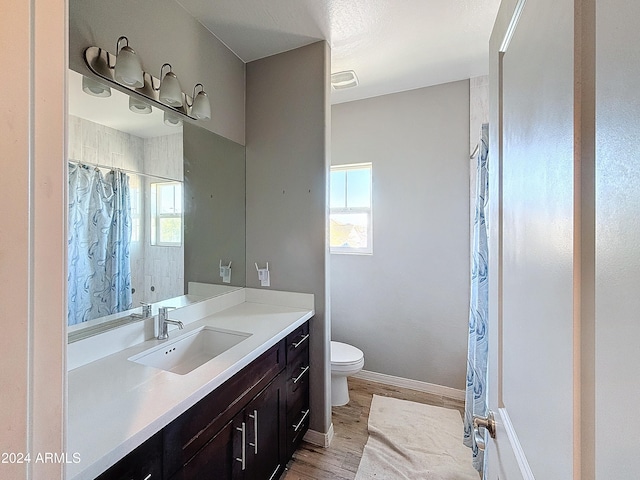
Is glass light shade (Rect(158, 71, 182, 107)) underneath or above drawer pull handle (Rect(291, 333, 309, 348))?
above

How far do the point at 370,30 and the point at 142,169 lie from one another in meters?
1.60

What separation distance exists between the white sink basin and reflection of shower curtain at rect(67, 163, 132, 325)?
27 centimetres

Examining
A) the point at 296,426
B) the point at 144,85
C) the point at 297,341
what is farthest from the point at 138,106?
the point at 296,426

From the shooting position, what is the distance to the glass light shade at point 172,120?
157 cm

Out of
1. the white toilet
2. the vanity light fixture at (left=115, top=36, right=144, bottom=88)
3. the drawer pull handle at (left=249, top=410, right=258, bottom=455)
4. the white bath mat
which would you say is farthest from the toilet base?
the vanity light fixture at (left=115, top=36, right=144, bottom=88)

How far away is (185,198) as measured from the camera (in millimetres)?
1705

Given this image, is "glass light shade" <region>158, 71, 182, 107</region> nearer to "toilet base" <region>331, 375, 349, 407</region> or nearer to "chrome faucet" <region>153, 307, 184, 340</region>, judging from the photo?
"chrome faucet" <region>153, 307, 184, 340</region>

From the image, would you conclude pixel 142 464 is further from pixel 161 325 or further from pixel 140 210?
pixel 140 210

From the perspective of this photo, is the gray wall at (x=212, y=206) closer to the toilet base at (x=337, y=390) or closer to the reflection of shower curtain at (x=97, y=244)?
the reflection of shower curtain at (x=97, y=244)

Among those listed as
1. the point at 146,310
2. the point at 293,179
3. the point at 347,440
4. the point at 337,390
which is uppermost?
the point at 293,179

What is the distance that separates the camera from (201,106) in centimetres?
167

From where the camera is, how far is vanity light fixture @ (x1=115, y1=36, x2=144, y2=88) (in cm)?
124

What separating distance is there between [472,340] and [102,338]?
1.94 m

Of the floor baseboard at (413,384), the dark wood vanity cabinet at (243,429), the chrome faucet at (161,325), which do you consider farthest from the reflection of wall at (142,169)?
the floor baseboard at (413,384)
